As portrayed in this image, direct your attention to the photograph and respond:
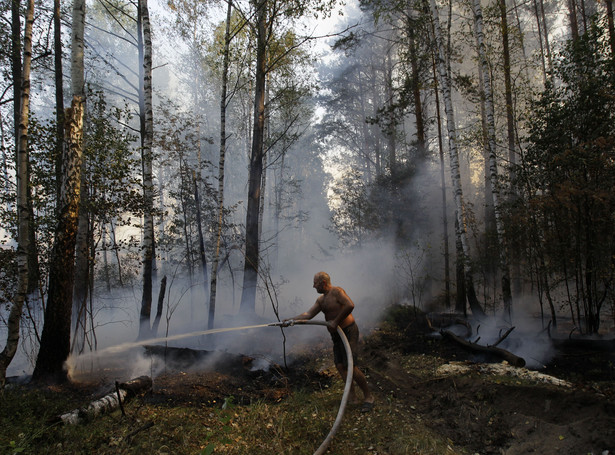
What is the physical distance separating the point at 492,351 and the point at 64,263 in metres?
8.77

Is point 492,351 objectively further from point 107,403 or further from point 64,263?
point 64,263

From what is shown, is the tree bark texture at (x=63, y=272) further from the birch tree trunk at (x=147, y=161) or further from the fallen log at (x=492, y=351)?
the fallen log at (x=492, y=351)

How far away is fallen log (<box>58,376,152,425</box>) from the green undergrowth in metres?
0.10

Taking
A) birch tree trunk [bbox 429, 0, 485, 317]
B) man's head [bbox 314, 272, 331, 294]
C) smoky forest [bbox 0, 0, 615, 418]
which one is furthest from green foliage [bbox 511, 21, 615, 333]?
man's head [bbox 314, 272, 331, 294]

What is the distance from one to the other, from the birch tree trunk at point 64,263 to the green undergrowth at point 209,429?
83 cm

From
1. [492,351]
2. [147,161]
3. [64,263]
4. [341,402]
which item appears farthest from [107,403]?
[492,351]

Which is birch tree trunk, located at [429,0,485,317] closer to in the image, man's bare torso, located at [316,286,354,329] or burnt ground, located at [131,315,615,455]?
burnt ground, located at [131,315,615,455]

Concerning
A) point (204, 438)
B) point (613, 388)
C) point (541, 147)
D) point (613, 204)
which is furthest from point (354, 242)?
point (204, 438)

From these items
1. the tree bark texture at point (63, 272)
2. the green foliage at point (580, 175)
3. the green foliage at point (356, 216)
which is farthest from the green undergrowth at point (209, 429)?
the green foliage at point (356, 216)

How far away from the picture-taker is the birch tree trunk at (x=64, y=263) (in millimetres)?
5633

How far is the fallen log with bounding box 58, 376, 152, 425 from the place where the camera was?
387cm

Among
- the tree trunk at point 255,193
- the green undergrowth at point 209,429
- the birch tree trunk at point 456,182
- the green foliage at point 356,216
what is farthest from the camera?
the green foliage at point 356,216

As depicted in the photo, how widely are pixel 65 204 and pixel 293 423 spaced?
17.6 feet

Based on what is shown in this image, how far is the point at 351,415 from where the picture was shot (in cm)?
459
